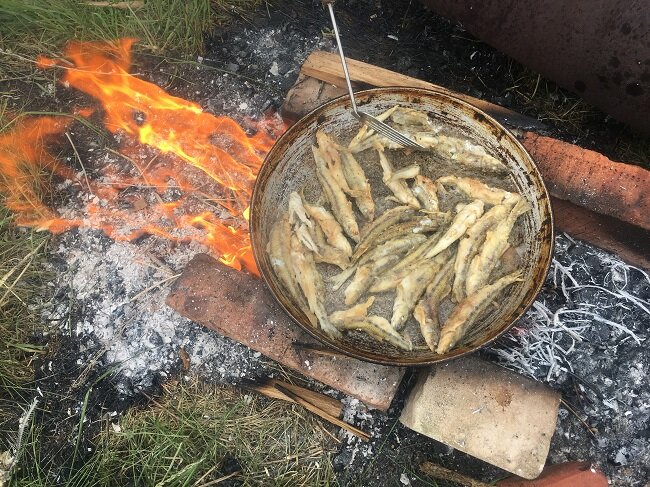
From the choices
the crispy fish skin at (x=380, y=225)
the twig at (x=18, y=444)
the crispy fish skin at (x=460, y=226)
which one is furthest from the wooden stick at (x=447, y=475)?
the twig at (x=18, y=444)

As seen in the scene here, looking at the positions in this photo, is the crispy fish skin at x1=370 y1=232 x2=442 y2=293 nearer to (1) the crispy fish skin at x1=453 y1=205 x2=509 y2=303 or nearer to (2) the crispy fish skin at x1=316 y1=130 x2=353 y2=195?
(1) the crispy fish skin at x1=453 y1=205 x2=509 y2=303

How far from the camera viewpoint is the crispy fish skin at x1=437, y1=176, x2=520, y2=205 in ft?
10.2

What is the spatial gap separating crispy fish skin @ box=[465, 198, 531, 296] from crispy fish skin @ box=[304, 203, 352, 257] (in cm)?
76

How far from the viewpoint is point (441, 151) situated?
3.23 meters

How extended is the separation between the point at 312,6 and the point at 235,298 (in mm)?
2931

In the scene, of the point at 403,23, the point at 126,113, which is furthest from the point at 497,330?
the point at 126,113

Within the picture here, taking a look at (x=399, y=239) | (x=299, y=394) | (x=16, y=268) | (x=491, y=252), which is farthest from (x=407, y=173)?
(x=16, y=268)

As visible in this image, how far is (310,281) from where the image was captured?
301 centimetres

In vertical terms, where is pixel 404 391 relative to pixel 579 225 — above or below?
below

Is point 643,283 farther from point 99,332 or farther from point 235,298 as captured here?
point 99,332

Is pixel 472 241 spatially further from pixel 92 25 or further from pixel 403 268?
pixel 92 25

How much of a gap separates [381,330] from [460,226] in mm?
844

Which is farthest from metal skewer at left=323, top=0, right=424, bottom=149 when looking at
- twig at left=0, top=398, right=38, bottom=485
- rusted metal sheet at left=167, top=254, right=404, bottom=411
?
twig at left=0, top=398, right=38, bottom=485

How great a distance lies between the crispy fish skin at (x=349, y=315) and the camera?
9.60ft
